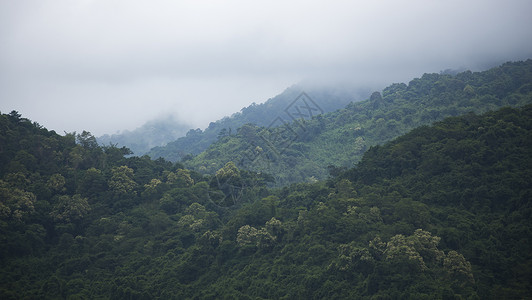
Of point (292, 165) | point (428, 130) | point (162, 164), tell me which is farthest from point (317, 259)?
point (292, 165)

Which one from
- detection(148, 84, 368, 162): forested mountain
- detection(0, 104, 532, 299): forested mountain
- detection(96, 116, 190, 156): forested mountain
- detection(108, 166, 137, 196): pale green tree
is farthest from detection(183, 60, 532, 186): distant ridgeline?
detection(96, 116, 190, 156): forested mountain

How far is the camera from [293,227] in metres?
30.7

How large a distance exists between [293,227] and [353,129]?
124 feet

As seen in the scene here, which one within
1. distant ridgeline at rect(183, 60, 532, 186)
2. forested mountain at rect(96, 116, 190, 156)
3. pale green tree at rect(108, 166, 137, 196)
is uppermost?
forested mountain at rect(96, 116, 190, 156)

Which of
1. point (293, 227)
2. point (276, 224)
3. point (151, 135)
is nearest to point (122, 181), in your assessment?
point (276, 224)

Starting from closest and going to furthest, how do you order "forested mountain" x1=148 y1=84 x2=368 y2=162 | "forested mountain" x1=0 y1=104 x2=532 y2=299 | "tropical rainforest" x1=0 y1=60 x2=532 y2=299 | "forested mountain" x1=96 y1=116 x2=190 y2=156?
1. "forested mountain" x1=0 y1=104 x2=532 y2=299
2. "tropical rainforest" x1=0 y1=60 x2=532 y2=299
3. "forested mountain" x1=148 y1=84 x2=368 y2=162
4. "forested mountain" x1=96 y1=116 x2=190 y2=156

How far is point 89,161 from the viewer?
136ft

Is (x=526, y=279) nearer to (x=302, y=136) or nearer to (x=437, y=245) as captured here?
(x=437, y=245)

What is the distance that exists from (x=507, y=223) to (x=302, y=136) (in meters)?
45.2

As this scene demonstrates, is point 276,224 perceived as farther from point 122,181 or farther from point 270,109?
point 270,109

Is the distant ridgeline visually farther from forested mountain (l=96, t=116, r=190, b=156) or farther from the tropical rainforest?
forested mountain (l=96, t=116, r=190, b=156)

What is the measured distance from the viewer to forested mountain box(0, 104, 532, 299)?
23.1 metres

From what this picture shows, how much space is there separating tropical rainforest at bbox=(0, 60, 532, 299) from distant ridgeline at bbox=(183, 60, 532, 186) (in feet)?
54.9

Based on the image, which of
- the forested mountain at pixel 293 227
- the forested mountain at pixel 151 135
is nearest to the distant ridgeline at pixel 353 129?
the forested mountain at pixel 293 227
